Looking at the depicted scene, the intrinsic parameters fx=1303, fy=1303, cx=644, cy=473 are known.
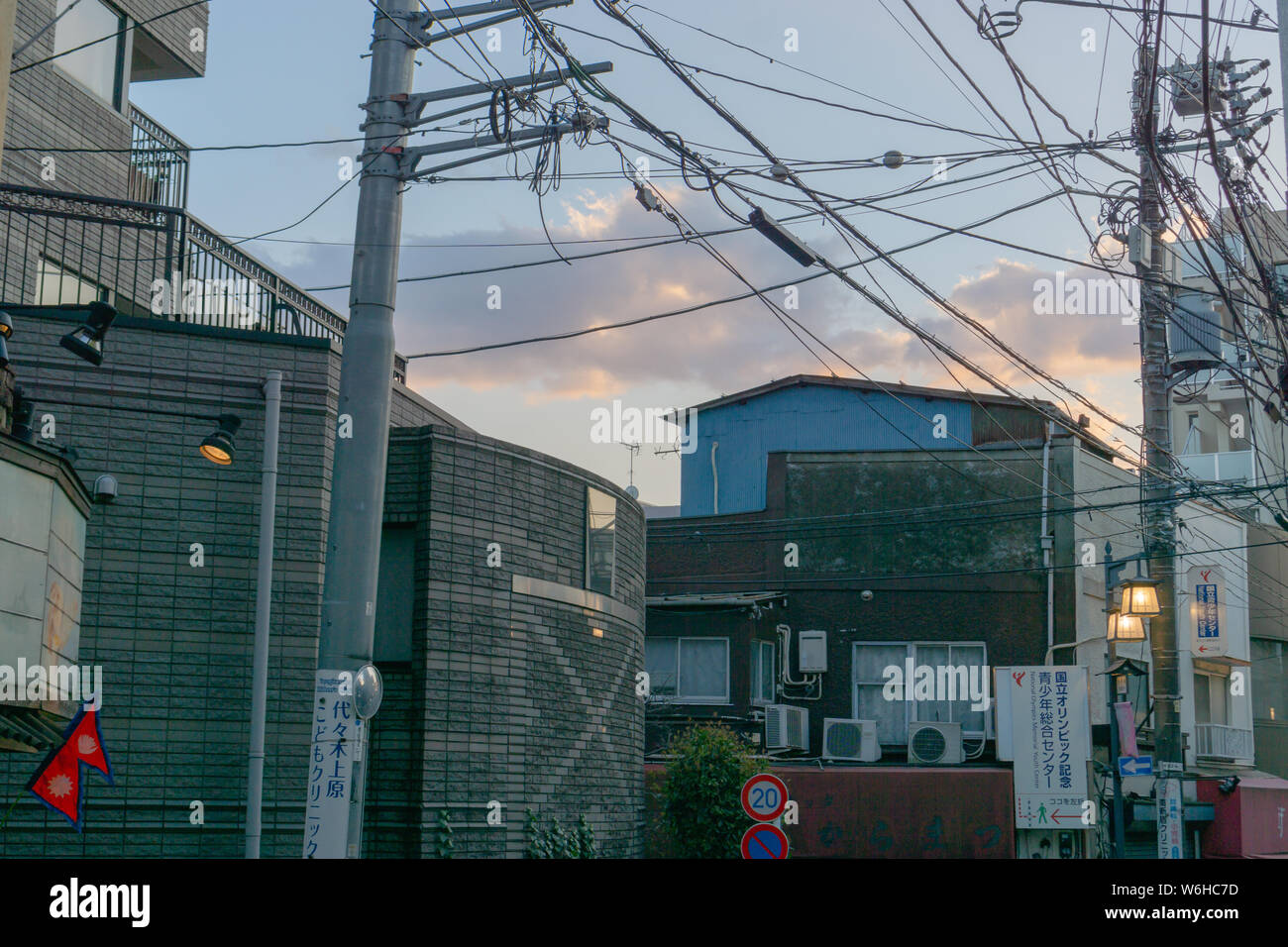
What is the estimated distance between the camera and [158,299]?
18609 mm

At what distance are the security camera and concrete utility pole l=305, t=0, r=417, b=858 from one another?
17.3 feet

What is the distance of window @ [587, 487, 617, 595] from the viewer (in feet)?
59.9

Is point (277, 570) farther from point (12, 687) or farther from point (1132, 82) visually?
point (1132, 82)

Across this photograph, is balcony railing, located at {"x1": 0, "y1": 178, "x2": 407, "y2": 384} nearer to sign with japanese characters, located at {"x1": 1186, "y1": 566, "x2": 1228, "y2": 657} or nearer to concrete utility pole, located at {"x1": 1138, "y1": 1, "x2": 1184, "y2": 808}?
concrete utility pole, located at {"x1": 1138, "y1": 1, "x2": 1184, "y2": 808}

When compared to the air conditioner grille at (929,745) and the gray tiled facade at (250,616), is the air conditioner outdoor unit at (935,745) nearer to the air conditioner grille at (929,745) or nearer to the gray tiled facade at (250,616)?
the air conditioner grille at (929,745)

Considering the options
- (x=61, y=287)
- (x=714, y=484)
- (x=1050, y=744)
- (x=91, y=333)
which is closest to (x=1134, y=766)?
(x=1050, y=744)

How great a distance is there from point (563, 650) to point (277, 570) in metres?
4.36

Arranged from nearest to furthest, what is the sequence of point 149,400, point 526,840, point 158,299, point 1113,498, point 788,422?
1. point 149,400
2. point 526,840
3. point 158,299
4. point 1113,498
5. point 788,422

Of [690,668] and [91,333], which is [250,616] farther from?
[690,668]

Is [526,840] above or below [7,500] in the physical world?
below

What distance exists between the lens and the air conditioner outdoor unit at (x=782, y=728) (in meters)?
26.0

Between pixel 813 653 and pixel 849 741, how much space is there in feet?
7.11

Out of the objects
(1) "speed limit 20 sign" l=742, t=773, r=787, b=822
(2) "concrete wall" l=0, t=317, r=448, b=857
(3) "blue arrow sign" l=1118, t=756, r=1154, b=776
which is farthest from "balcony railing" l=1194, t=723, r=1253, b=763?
(2) "concrete wall" l=0, t=317, r=448, b=857
